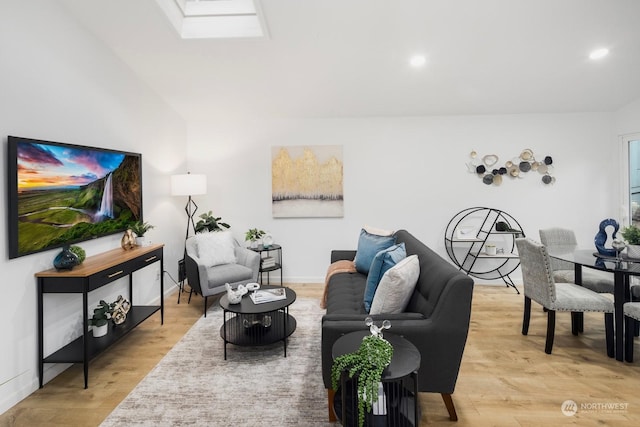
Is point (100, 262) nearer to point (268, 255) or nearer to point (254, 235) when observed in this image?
point (254, 235)

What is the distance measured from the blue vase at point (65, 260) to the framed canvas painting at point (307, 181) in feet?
8.49

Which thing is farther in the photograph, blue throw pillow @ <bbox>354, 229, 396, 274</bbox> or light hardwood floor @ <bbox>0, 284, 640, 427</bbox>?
blue throw pillow @ <bbox>354, 229, 396, 274</bbox>

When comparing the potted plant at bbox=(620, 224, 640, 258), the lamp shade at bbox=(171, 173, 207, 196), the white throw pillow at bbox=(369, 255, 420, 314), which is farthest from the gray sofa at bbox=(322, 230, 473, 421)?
the lamp shade at bbox=(171, 173, 207, 196)

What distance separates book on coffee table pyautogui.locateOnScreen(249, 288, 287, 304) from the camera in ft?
9.05

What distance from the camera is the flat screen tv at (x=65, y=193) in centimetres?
215

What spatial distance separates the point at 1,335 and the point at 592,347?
14.5ft

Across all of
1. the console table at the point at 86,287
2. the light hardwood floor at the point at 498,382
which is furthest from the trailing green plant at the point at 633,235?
the console table at the point at 86,287

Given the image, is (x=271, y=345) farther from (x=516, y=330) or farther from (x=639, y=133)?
(x=639, y=133)

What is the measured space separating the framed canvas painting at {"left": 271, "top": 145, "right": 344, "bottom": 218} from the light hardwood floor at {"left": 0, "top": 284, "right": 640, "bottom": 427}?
7.05ft

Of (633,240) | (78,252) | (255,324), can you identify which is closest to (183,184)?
(78,252)

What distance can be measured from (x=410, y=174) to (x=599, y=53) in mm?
2309

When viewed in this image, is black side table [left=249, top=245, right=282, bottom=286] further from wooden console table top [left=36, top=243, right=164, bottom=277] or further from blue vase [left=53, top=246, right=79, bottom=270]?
blue vase [left=53, top=246, right=79, bottom=270]

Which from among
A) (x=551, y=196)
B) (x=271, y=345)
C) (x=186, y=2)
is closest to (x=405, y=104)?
(x=551, y=196)

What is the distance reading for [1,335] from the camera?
2049mm
